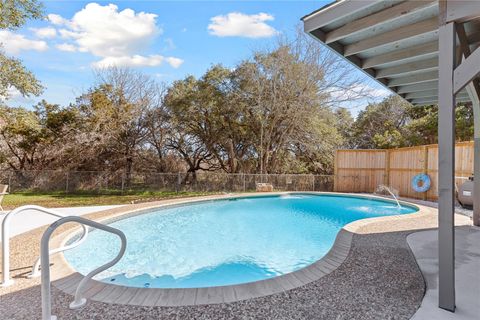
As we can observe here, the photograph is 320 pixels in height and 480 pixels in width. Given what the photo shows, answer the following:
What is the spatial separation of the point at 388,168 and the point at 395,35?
9.71 meters

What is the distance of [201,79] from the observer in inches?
579

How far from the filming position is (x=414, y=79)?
189 inches

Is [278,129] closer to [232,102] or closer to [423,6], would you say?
[232,102]

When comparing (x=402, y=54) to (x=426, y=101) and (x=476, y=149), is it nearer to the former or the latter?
(x=476, y=149)

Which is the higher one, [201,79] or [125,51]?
[125,51]

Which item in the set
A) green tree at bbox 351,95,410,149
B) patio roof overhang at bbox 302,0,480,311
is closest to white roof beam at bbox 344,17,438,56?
patio roof overhang at bbox 302,0,480,311

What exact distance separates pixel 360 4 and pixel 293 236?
15.9ft

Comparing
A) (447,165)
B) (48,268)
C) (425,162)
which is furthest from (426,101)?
(48,268)

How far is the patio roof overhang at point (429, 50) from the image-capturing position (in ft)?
7.24

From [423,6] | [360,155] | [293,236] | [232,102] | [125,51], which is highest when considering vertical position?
[125,51]

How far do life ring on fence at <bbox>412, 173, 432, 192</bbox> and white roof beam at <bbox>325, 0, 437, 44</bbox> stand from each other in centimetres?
822

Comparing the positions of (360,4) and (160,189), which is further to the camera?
(160,189)

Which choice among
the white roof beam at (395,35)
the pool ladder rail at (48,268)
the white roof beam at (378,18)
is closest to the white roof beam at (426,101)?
the white roof beam at (395,35)

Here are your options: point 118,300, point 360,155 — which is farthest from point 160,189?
point 118,300
